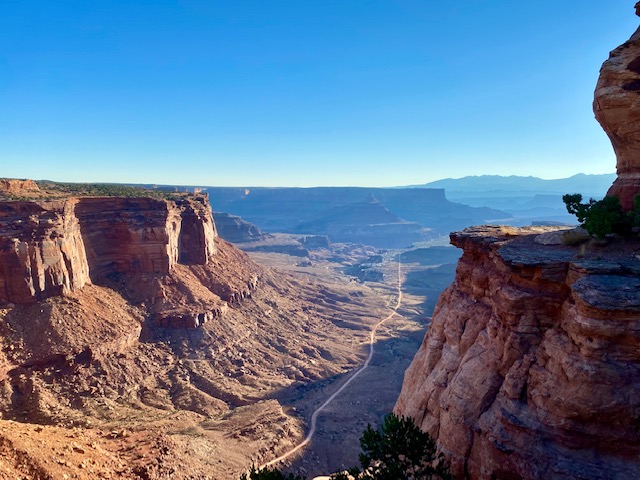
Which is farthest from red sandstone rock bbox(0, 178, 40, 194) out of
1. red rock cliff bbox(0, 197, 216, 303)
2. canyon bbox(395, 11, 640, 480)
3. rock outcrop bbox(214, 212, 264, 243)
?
rock outcrop bbox(214, 212, 264, 243)

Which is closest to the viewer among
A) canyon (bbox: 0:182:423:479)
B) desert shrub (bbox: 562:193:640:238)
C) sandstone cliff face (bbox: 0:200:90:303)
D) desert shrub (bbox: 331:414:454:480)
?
desert shrub (bbox: 331:414:454:480)

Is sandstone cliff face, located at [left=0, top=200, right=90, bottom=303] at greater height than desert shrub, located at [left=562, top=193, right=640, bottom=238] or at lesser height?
lesser

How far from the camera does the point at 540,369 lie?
16.5m

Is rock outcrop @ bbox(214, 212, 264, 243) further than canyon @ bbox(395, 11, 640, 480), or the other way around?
rock outcrop @ bbox(214, 212, 264, 243)

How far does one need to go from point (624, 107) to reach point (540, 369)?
1382 cm

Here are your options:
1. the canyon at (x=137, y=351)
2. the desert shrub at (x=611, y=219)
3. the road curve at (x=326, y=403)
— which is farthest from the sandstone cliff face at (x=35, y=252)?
the desert shrub at (x=611, y=219)

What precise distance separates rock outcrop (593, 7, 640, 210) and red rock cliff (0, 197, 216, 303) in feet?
166

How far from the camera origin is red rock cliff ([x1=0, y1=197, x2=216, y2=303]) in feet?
139

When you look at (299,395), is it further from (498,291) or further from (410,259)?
(410,259)

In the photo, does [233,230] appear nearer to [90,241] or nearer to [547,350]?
[90,241]

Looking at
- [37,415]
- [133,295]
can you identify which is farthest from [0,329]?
[133,295]

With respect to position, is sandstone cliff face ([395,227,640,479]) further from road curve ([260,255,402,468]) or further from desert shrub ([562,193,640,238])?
road curve ([260,255,402,468])

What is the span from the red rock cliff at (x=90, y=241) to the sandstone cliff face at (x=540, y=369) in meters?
41.8

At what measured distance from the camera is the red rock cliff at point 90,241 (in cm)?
4228
